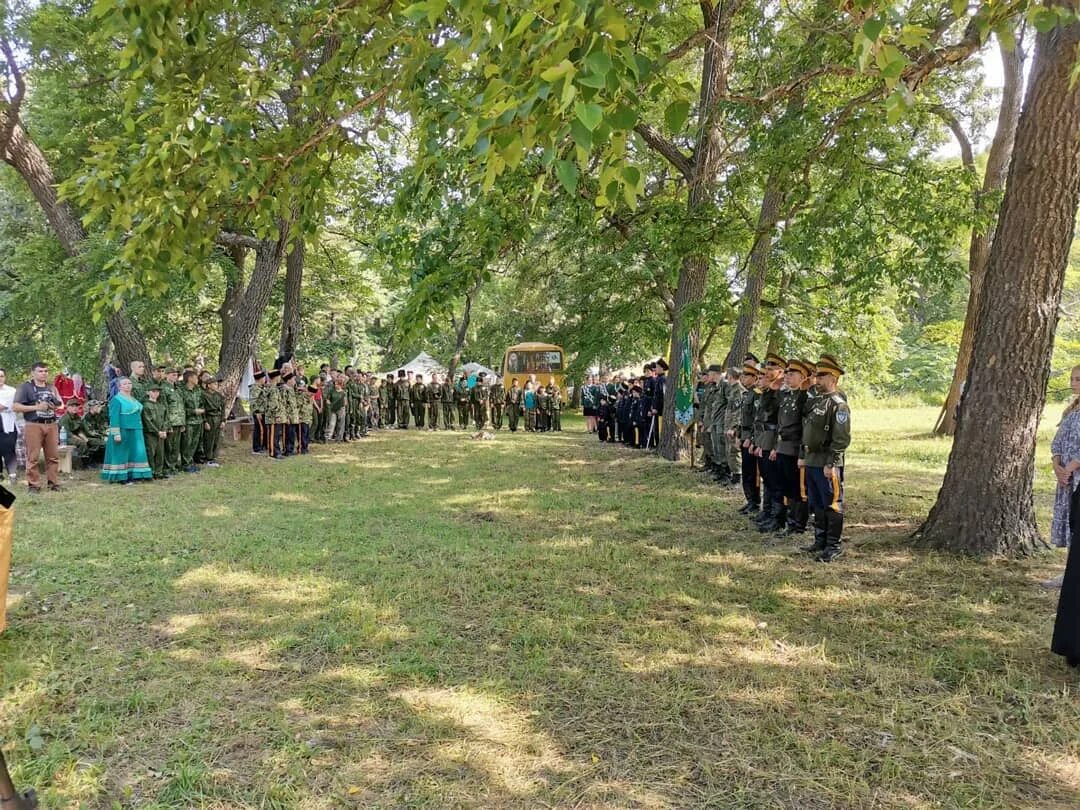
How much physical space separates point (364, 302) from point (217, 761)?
23934 millimetres

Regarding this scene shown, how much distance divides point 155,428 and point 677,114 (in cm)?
1093

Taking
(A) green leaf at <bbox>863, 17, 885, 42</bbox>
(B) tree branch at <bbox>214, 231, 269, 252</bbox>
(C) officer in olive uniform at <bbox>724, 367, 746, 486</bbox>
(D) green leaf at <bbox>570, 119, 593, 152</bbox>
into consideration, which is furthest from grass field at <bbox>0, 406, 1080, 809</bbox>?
(B) tree branch at <bbox>214, 231, 269, 252</bbox>

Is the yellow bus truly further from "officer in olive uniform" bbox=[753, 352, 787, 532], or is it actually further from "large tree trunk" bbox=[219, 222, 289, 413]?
"officer in olive uniform" bbox=[753, 352, 787, 532]

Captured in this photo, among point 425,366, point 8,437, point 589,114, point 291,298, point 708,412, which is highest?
point 291,298

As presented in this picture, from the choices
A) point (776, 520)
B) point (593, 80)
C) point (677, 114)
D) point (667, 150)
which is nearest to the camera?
point (593, 80)

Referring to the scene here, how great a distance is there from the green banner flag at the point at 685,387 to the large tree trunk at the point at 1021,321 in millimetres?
6341

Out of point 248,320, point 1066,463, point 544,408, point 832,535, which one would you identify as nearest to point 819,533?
point 832,535

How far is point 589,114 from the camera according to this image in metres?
2.04

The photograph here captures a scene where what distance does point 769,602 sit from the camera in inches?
207

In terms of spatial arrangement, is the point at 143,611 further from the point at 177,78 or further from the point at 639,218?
the point at 639,218

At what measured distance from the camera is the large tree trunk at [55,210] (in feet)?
37.3

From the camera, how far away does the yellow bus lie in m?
29.7

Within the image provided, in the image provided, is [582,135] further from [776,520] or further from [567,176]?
[776,520]

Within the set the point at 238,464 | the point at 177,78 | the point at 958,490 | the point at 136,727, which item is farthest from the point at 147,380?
the point at 958,490
